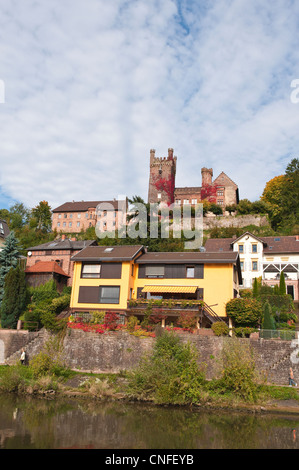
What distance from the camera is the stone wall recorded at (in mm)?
23500

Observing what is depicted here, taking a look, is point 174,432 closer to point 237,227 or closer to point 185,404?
point 185,404

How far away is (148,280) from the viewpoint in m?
31.6

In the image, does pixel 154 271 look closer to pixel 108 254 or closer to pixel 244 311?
pixel 108 254

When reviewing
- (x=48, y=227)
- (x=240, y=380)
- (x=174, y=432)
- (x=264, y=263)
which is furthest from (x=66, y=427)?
(x=48, y=227)

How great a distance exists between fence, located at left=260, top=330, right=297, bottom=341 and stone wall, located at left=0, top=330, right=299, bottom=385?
16.3 inches

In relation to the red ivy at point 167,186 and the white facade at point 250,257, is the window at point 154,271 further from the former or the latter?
the red ivy at point 167,186

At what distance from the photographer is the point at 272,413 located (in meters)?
19.8

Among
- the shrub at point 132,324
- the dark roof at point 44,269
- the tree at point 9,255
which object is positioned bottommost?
the shrub at point 132,324

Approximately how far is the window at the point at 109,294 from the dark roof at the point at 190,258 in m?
3.14

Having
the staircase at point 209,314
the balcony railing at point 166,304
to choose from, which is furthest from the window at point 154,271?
the staircase at point 209,314

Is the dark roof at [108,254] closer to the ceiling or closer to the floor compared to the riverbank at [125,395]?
closer to the ceiling

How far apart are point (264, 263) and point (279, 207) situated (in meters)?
24.1

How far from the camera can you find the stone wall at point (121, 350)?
23500mm

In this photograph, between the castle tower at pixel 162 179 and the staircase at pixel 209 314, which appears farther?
the castle tower at pixel 162 179
